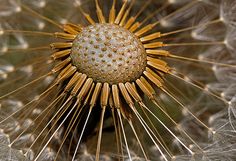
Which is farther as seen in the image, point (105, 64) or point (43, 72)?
point (43, 72)

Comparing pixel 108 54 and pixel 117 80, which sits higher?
pixel 108 54

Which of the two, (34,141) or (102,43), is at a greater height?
(102,43)

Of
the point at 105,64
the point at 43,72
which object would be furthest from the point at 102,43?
the point at 43,72

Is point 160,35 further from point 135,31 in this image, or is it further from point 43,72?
point 43,72

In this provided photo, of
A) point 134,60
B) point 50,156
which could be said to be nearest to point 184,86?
point 134,60
